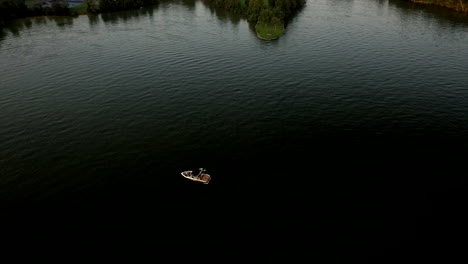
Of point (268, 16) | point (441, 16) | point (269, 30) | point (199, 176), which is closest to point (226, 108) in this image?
point (199, 176)

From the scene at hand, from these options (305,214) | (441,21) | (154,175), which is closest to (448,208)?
(305,214)

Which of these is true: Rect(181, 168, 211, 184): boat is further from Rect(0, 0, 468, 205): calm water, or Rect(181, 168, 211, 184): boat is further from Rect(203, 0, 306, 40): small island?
Rect(203, 0, 306, 40): small island

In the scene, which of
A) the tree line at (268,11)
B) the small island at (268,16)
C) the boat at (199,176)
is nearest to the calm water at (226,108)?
the boat at (199,176)

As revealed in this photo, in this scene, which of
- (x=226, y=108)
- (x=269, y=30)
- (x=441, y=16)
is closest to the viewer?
(x=226, y=108)

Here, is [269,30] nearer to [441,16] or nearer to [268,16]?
[268,16]

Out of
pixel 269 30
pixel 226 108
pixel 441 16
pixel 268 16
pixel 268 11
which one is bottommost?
pixel 226 108

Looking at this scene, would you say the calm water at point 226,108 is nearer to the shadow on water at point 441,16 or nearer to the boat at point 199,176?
the boat at point 199,176

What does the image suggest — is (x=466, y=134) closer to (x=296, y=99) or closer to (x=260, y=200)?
(x=296, y=99)

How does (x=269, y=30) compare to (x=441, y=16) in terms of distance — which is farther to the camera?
(x=441, y=16)
